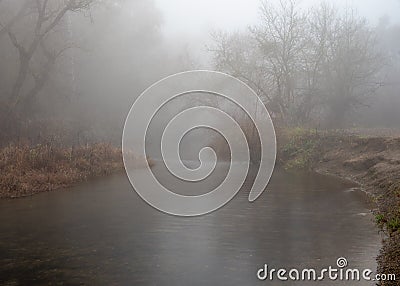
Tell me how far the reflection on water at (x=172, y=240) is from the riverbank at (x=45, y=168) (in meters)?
1.27

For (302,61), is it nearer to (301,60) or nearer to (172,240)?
(301,60)

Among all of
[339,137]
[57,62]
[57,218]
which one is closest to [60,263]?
[57,218]

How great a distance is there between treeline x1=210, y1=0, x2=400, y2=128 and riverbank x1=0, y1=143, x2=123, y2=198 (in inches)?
562

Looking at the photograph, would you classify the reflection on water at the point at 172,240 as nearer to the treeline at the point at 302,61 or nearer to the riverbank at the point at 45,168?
the riverbank at the point at 45,168

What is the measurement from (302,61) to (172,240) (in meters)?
25.8

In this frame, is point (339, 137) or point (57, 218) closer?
point (57, 218)

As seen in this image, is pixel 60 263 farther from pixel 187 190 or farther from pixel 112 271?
pixel 187 190

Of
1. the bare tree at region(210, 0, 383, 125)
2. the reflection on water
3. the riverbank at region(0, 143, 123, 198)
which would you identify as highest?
the bare tree at region(210, 0, 383, 125)

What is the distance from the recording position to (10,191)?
13180mm

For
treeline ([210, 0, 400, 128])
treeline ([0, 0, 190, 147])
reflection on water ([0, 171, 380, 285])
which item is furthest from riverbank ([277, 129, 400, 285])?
treeline ([0, 0, 190, 147])

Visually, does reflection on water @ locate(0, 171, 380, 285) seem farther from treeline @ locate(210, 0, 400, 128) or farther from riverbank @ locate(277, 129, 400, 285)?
treeline @ locate(210, 0, 400, 128)

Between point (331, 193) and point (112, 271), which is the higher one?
point (331, 193)

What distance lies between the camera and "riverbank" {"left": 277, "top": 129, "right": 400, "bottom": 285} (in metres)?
7.62

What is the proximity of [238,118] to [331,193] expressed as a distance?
1621cm
